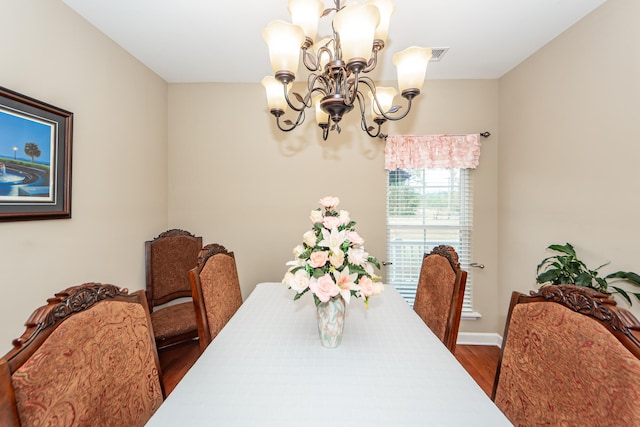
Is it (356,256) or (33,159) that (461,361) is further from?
(33,159)

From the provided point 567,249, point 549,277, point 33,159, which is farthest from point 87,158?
point 567,249

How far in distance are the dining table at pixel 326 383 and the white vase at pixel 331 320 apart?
0.04m

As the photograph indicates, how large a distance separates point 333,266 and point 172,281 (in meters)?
2.18

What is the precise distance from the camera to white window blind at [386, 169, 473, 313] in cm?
290

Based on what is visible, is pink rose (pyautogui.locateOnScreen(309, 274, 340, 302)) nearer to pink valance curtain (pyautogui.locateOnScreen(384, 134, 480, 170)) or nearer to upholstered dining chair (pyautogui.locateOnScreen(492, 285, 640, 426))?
upholstered dining chair (pyautogui.locateOnScreen(492, 285, 640, 426))

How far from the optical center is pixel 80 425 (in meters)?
0.76

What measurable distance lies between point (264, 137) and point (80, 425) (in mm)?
2562

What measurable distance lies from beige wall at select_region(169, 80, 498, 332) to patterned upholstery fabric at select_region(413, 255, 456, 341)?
1.07m

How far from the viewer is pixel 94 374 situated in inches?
32.6

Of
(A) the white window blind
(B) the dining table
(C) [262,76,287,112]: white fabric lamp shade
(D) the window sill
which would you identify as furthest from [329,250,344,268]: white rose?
(D) the window sill

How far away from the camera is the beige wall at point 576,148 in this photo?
5.52 ft

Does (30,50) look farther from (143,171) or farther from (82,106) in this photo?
(143,171)

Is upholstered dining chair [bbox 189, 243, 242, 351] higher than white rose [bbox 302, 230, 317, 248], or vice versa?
white rose [bbox 302, 230, 317, 248]

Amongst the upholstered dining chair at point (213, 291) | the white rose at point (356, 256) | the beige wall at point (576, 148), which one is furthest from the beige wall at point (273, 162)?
the white rose at point (356, 256)
